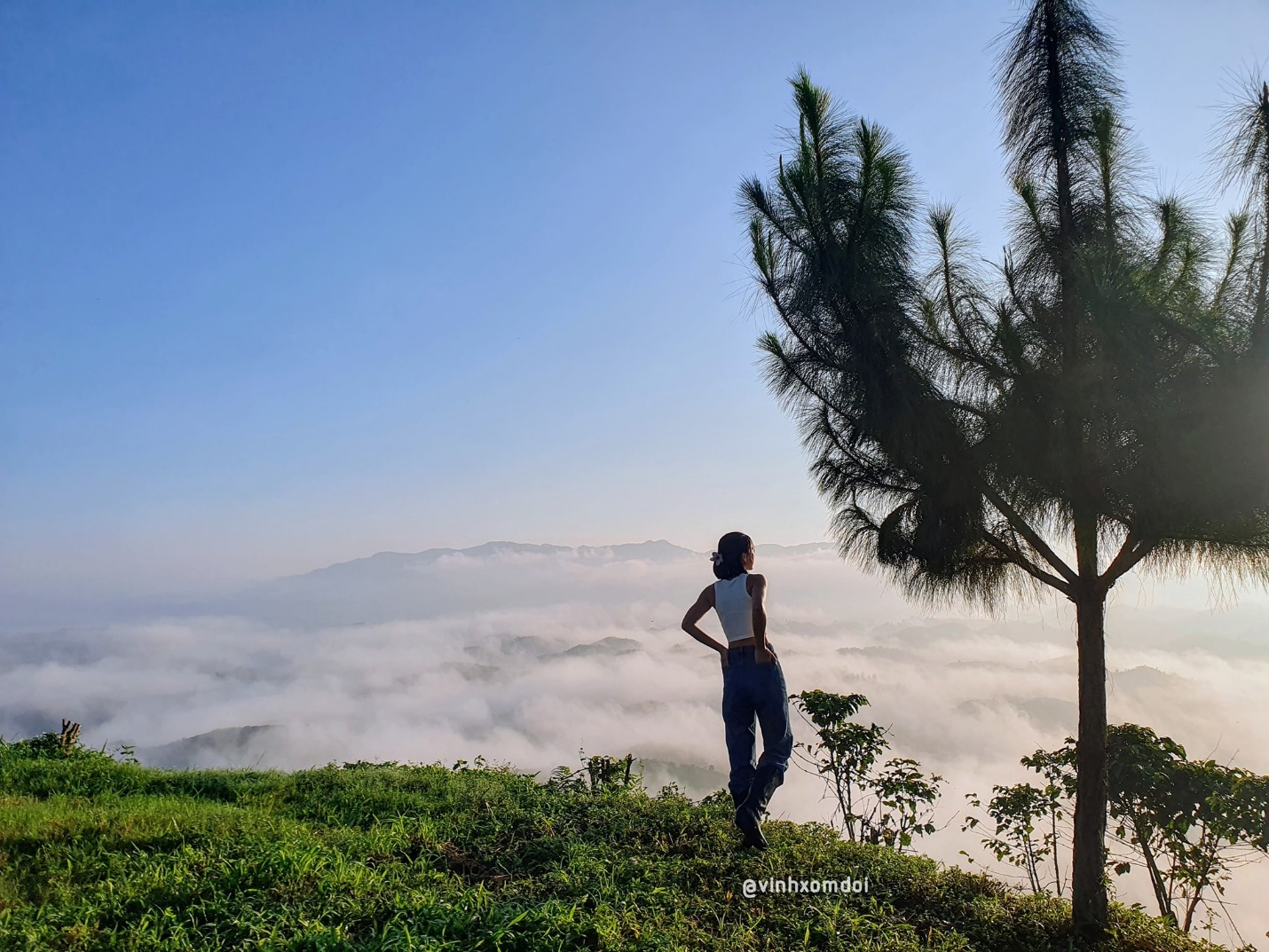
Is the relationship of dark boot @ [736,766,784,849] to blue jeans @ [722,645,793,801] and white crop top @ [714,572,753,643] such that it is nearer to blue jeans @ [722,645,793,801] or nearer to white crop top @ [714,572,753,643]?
blue jeans @ [722,645,793,801]

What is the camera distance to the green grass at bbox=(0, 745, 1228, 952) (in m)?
3.05

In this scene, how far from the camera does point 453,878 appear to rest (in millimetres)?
3719

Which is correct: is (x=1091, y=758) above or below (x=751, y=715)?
below

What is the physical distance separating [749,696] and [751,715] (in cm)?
15

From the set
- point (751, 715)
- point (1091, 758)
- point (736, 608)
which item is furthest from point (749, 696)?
point (1091, 758)

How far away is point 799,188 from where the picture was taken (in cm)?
475

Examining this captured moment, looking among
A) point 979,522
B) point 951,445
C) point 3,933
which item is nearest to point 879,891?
point 979,522

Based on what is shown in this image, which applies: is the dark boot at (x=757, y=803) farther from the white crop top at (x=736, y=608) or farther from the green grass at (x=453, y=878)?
the white crop top at (x=736, y=608)

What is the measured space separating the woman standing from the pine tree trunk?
1.84m

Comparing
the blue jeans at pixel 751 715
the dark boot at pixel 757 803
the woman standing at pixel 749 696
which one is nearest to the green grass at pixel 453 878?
the dark boot at pixel 757 803

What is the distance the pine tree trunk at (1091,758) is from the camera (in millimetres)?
4402

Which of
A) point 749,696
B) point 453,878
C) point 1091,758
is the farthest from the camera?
point 1091,758

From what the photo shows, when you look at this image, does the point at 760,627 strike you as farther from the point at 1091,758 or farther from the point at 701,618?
the point at 1091,758

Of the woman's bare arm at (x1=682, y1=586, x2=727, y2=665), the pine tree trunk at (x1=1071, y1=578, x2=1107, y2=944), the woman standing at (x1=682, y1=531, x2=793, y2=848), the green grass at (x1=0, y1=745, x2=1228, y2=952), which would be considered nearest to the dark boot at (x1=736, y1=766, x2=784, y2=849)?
the woman standing at (x1=682, y1=531, x2=793, y2=848)
